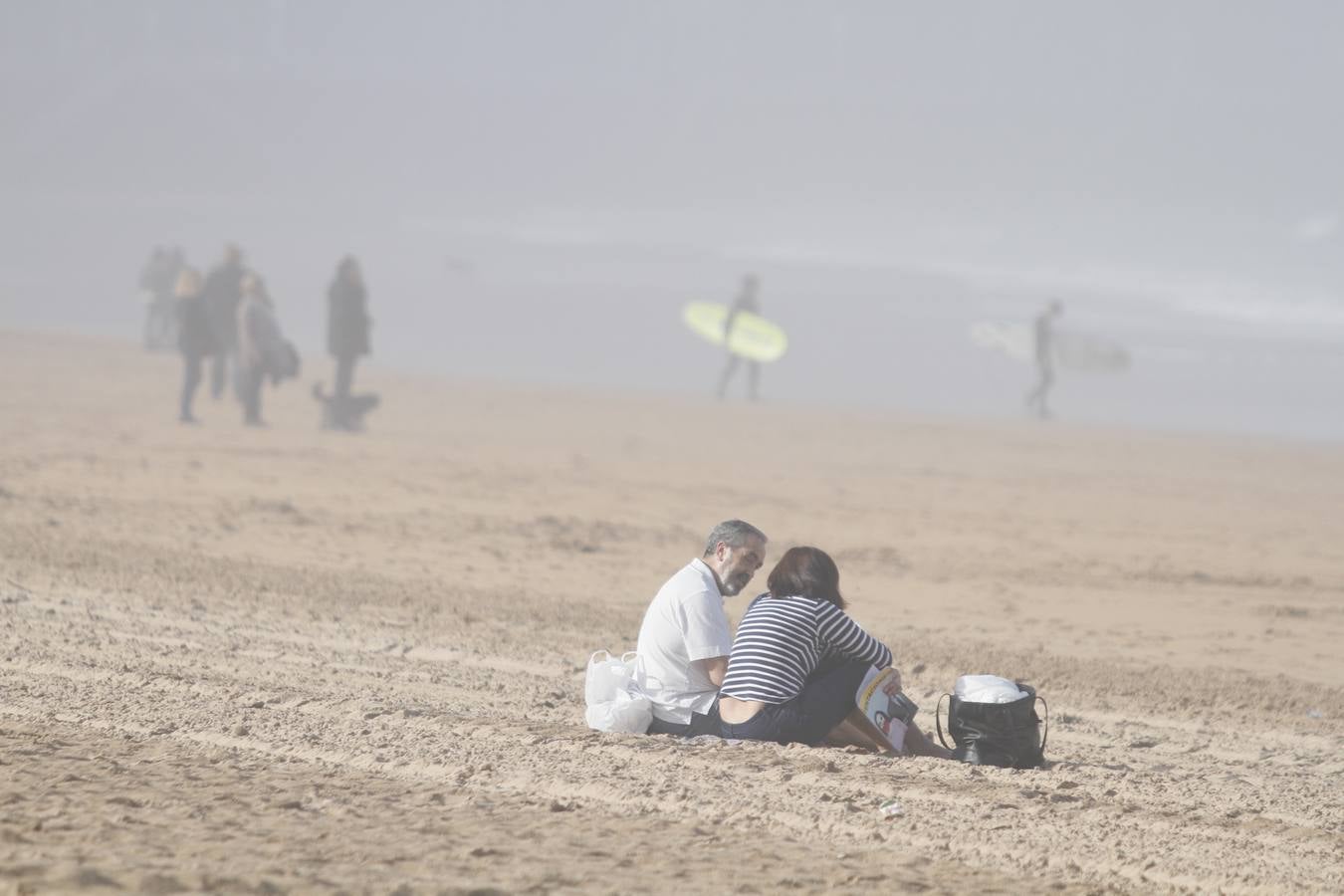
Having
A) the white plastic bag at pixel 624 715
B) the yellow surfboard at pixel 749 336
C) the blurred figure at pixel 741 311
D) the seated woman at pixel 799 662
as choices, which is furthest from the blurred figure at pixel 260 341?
the seated woman at pixel 799 662

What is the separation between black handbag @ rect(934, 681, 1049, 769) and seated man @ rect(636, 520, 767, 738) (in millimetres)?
A: 883

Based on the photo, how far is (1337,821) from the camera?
18.1 feet

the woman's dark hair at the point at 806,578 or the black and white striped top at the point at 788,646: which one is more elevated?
the woman's dark hair at the point at 806,578

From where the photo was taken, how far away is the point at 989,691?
609 cm

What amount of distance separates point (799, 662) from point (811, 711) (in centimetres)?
20

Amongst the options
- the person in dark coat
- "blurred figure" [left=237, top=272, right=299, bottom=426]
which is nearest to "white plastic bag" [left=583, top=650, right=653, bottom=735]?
"blurred figure" [left=237, top=272, right=299, bottom=426]

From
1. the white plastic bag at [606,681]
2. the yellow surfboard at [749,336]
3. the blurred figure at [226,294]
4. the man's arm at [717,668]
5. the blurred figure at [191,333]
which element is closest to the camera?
the man's arm at [717,668]

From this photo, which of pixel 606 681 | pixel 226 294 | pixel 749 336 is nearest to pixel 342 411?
pixel 226 294

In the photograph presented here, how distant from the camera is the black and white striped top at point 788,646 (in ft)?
19.6

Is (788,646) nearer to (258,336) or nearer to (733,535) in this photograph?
(733,535)

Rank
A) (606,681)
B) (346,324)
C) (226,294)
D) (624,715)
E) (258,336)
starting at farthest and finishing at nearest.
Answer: (226,294) → (346,324) → (258,336) → (606,681) → (624,715)

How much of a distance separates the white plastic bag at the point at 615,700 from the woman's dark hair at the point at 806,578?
0.70 metres

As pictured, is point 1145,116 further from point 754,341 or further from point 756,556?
point 756,556

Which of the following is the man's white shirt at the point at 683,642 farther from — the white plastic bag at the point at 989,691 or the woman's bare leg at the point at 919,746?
the white plastic bag at the point at 989,691
